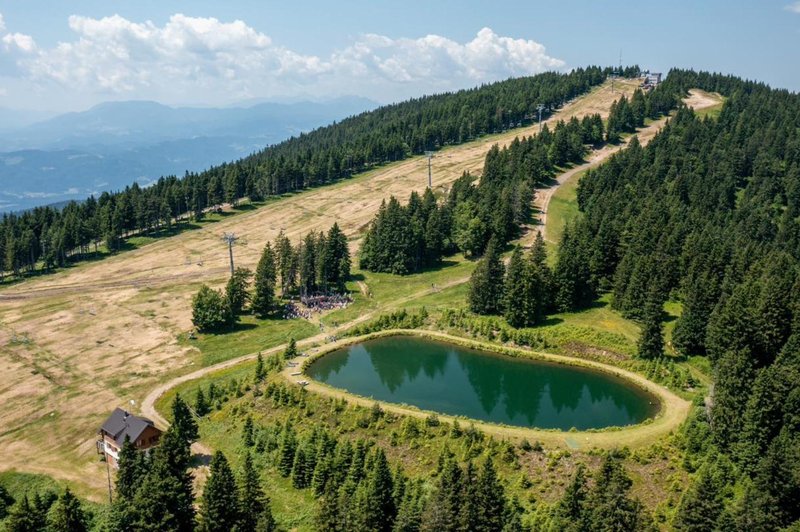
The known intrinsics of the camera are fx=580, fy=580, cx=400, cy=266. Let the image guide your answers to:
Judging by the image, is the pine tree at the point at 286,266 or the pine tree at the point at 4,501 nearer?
the pine tree at the point at 4,501

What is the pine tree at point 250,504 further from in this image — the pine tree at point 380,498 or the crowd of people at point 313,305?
the crowd of people at point 313,305

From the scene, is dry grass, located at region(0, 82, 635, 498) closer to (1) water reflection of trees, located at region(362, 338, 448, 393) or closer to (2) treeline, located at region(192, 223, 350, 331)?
(2) treeline, located at region(192, 223, 350, 331)

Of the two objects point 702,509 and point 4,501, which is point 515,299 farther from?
point 4,501

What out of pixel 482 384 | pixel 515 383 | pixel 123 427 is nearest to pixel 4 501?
pixel 123 427

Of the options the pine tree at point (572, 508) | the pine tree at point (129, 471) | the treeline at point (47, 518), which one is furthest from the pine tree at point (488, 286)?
the treeline at point (47, 518)

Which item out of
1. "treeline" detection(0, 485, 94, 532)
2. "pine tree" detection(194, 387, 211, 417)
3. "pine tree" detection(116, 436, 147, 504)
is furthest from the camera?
"pine tree" detection(194, 387, 211, 417)

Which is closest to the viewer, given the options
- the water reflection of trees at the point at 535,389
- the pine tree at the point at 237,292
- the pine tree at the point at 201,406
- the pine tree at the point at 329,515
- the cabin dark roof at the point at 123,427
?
the pine tree at the point at 329,515

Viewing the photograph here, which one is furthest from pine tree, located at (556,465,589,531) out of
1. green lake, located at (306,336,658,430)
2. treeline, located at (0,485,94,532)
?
treeline, located at (0,485,94,532)
